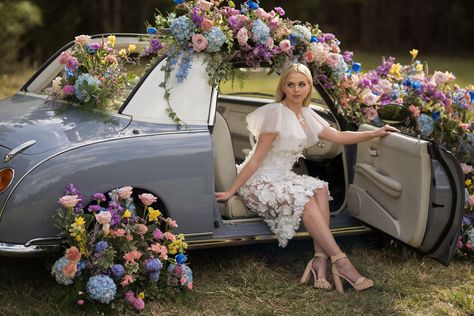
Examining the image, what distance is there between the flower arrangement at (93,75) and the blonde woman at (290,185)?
0.88m

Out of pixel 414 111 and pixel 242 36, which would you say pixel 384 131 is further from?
pixel 242 36

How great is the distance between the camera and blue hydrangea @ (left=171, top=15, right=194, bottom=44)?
15.8 feet

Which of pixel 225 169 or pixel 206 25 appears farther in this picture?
pixel 225 169

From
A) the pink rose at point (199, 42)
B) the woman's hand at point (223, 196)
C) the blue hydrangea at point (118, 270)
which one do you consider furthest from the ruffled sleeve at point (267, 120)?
the blue hydrangea at point (118, 270)

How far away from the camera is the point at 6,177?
4.30m

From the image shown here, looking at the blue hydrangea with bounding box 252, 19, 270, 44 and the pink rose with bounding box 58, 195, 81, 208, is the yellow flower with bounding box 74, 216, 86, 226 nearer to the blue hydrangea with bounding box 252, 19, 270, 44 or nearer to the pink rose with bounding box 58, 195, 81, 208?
the pink rose with bounding box 58, 195, 81, 208

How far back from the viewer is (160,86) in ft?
15.5

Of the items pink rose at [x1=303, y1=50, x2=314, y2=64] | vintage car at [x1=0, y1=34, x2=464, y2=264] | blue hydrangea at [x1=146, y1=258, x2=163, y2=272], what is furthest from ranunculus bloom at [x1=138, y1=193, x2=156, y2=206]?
pink rose at [x1=303, y1=50, x2=314, y2=64]

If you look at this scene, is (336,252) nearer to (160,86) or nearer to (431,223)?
(431,223)

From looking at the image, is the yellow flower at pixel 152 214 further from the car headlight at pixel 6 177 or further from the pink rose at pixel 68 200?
the car headlight at pixel 6 177

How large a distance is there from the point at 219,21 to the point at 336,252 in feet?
5.27

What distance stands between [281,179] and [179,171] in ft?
2.51

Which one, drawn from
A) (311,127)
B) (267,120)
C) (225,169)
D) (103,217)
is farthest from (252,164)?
(103,217)

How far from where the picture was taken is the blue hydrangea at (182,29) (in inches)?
190
